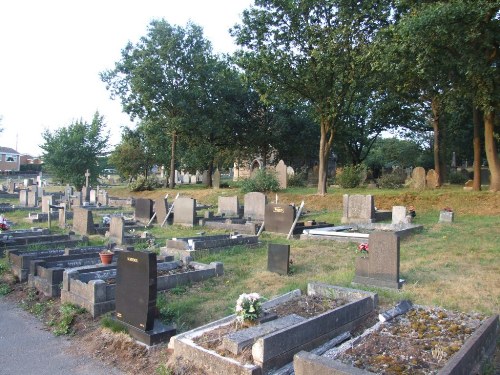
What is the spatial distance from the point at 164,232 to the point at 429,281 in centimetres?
957

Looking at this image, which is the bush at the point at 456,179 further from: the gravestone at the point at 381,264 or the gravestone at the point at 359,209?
the gravestone at the point at 381,264

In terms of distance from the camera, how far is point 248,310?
5.31 meters

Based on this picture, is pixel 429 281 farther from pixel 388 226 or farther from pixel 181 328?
pixel 388 226

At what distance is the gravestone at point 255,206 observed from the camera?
57.7ft

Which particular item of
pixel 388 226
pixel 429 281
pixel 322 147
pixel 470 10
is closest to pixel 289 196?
pixel 322 147

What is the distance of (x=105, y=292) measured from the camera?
676cm

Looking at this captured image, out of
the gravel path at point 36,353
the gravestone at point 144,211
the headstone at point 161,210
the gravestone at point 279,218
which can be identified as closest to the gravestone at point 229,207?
the headstone at point 161,210

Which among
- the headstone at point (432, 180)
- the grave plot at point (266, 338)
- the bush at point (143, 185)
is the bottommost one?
the grave plot at point (266, 338)

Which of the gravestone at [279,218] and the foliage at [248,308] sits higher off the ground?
the gravestone at [279,218]

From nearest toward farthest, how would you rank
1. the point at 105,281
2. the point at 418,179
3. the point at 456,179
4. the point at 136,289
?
the point at 136,289 → the point at 105,281 → the point at 418,179 → the point at 456,179

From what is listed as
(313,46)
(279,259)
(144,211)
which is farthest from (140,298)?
(313,46)

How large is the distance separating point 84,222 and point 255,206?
21.4 ft

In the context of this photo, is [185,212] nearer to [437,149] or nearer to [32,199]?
[32,199]

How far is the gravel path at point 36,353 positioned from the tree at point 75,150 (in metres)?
27.5
